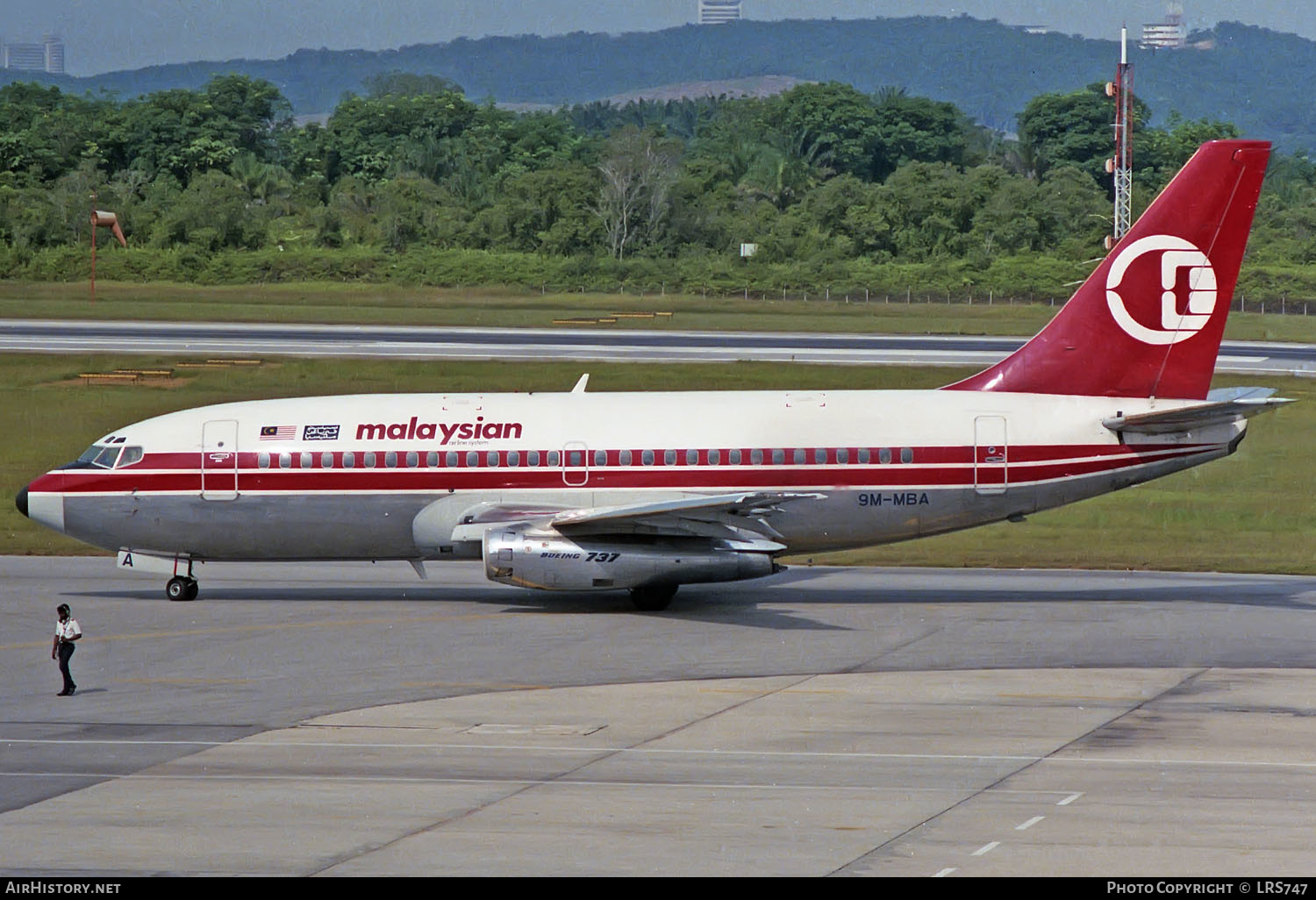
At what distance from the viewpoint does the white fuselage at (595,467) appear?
3297cm

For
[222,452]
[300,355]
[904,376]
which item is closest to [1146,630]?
[222,452]

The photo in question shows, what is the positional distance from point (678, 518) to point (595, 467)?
90.8 inches

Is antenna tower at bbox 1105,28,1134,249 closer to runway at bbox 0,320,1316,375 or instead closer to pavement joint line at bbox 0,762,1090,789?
runway at bbox 0,320,1316,375

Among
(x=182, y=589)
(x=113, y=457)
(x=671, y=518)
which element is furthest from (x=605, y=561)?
(x=113, y=457)

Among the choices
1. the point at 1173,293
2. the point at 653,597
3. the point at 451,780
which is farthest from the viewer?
the point at 1173,293

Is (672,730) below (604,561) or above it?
below

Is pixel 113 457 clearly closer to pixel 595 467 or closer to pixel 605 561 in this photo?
pixel 595 467

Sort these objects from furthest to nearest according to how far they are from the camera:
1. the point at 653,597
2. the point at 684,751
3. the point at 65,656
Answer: the point at 653,597, the point at 65,656, the point at 684,751

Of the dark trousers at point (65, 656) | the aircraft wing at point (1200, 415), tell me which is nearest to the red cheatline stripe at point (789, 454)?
the aircraft wing at point (1200, 415)

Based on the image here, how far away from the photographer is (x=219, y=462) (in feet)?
110

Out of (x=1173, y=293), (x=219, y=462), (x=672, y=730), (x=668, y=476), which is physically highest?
(x=1173, y=293)

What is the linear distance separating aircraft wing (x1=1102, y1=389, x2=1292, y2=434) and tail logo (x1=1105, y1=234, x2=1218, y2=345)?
5.17 ft

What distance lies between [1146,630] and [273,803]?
1744 cm

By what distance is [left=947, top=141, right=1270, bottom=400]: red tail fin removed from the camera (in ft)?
109
